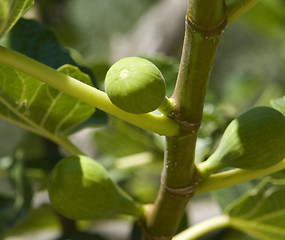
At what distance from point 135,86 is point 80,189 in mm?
170

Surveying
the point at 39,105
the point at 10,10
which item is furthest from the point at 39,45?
the point at 10,10

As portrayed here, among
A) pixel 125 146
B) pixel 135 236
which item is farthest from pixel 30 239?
pixel 135 236

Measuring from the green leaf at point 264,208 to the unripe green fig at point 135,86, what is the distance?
→ 0.34 m

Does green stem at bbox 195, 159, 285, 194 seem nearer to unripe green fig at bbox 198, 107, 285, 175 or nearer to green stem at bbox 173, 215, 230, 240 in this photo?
unripe green fig at bbox 198, 107, 285, 175

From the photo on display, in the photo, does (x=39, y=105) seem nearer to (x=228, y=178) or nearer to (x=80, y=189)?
(x=80, y=189)

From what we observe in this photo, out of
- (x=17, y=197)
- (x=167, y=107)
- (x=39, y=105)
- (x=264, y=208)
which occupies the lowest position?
(x=17, y=197)

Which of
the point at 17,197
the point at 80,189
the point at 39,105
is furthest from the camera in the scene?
the point at 17,197

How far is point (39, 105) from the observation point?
62cm

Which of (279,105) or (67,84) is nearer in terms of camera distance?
(67,84)

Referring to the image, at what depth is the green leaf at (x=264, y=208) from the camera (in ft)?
2.26

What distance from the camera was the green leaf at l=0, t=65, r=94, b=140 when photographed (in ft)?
1.89

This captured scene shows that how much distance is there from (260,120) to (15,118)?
0.33 m

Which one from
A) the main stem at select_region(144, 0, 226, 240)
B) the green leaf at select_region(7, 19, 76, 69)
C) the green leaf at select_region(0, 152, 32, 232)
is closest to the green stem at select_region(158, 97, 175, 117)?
the main stem at select_region(144, 0, 226, 240)

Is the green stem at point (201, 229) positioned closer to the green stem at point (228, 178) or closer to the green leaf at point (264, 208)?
the green leaf at point (264, 208)
